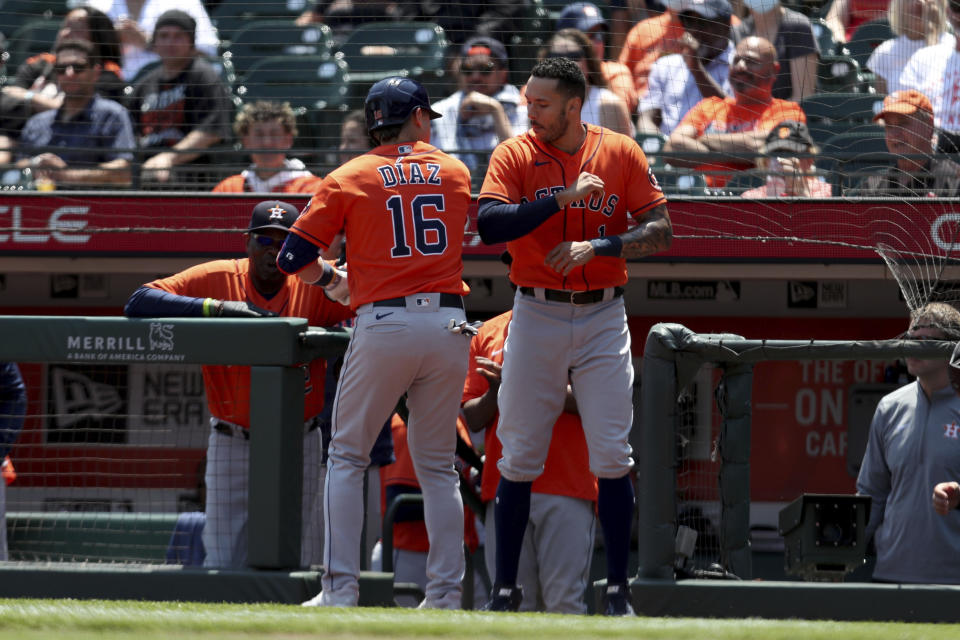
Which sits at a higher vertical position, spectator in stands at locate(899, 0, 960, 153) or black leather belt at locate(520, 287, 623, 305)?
spectator in stands at locate(899, 0, 960, 153)

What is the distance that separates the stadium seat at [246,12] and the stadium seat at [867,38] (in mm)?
3672

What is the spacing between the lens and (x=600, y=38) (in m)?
7.86

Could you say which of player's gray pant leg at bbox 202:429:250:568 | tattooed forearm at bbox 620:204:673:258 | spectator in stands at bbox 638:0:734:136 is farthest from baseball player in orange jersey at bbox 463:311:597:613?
spectator in stands at bbox 638:0:734:136

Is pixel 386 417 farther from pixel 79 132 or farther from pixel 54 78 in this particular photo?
pixel 54 78

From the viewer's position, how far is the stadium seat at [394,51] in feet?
27.0

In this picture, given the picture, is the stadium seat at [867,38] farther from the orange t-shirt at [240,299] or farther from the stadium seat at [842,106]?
the orange t-shirt at [240,299]

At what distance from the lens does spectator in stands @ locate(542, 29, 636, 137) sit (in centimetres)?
685

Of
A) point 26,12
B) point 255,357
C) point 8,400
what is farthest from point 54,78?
point 255,357

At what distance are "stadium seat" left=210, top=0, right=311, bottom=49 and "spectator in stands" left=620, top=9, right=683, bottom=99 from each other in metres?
2.39

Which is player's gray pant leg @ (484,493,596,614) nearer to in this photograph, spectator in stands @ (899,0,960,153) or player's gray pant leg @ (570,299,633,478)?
player's gray pant leg @ (570,299,633,478)

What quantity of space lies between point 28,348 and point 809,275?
3.99 m

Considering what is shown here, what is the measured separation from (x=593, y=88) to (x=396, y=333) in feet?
11.2

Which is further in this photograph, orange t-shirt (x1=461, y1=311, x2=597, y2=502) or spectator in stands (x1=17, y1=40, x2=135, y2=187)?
spectator in stands (x1=17, y1=40, x2=135, y2=187)

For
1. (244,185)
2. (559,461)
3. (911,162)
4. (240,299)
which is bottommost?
(559,461)
